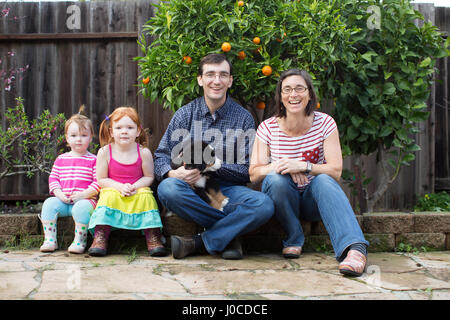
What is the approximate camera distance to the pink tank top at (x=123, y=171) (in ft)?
9.30

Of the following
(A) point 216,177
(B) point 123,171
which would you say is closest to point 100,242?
(B) point 123,171

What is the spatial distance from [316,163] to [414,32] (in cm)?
136

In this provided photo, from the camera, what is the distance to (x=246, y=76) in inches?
118

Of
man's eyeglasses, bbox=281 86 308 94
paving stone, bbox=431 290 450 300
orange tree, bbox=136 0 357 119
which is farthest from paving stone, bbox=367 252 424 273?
orange tree, bbox=136 0 357 119

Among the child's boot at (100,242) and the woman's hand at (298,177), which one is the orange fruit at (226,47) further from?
the child's boot at (100,242)

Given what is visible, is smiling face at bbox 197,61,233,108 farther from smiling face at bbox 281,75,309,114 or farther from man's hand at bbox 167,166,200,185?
man's hand at bbox 167,166,200,185

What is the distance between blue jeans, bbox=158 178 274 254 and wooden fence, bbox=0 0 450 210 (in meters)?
1.97

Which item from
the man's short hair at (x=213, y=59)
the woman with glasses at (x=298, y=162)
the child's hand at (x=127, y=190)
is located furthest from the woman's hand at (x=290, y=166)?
the child's hand at (x=127, y=190)

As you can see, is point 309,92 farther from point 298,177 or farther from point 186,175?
point 186,175

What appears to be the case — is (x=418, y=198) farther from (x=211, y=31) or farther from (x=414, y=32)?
(x=211, y=31)

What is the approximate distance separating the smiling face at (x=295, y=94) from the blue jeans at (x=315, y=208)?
42 centimetres

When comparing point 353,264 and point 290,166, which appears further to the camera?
point 290,166

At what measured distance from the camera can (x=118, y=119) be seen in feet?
9.30

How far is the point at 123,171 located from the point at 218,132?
2.26 feet
